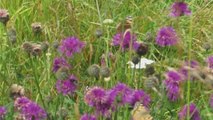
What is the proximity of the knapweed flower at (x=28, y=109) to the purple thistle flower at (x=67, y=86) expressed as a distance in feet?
0.59

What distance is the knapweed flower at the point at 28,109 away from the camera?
1.55 metres

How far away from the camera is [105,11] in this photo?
299cm

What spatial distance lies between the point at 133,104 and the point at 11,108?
1.27ft

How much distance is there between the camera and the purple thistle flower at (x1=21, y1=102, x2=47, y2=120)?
1.55 m

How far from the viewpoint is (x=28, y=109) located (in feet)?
5.10

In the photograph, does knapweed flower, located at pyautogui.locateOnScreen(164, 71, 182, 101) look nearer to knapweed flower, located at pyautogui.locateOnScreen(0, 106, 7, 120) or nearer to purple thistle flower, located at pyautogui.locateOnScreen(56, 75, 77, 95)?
purple thistle flower, located at pyautogui.locateOnScreen(56, 75, 77, 95)

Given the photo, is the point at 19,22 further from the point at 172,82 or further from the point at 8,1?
the point at 172,82

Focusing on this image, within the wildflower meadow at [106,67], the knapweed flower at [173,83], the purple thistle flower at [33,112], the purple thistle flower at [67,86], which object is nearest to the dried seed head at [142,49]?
the wildflower meadow at [106,67]

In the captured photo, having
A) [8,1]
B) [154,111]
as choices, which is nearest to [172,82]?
[154,111]

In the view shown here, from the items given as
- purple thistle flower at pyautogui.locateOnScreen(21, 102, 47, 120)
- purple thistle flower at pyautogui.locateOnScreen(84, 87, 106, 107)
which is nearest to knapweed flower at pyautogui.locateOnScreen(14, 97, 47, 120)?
purple thistle flower at pyautogui.locateOnScreen(21, 102, 47, 120)

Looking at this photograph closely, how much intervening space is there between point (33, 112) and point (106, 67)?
9.8 inches

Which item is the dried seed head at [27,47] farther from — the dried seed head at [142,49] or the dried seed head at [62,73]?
the dried seed head at [142,49]

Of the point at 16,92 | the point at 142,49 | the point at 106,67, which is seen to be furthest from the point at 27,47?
the point at 142,49

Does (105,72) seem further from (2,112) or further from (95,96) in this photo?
(2,112)
